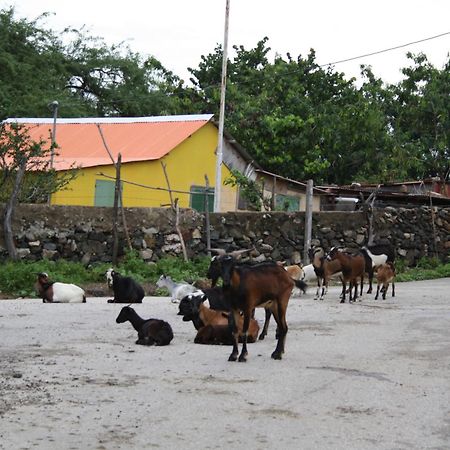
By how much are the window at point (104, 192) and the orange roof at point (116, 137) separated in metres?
0.56

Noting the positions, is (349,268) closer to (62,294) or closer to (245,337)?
(62,294)

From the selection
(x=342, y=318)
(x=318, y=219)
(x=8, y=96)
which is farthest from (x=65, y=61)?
(x=342, y=318)

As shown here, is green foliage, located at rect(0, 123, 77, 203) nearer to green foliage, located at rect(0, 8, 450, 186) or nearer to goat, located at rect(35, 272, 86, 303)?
goat, located at rect(35, 272, 86, 303)

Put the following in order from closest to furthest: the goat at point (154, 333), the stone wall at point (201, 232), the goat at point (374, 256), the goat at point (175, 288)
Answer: the goat at point (154, 333) → the goat at point (175, 288) → the goat at point (374, 256) → the stone wall at point (201, 232)

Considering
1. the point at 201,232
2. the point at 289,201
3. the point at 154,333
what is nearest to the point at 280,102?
the point at 289,201

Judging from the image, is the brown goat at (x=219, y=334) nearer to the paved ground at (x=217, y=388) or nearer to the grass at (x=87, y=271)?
the paved ground at (x=217, y=388)

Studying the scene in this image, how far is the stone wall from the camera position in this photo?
760 inches

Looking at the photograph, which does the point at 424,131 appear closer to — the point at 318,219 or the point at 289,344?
the point at 318,219

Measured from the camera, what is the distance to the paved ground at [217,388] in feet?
21.3

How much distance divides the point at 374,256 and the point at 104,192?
8.71 metres

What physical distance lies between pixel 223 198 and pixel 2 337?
17.2 metres

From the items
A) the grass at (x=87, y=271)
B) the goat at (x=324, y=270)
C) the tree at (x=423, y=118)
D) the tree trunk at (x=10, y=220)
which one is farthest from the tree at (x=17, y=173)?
the tree at (x=423, y=118)

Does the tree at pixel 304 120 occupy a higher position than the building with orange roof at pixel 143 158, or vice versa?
the tree at pixel 304 120

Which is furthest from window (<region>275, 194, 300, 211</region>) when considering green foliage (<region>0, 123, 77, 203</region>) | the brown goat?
the brown goat
